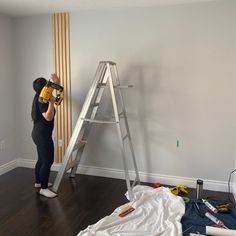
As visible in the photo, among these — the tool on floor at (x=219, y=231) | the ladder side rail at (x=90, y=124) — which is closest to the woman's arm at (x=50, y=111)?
the ladder side rail at (x=90, y=124)

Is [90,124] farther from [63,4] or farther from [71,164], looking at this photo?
[63,4]

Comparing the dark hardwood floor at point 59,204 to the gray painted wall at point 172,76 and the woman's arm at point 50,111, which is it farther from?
the woman's arm at point 50,111

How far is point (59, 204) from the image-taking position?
9.55 feet

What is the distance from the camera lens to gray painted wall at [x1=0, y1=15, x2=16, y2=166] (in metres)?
3.74

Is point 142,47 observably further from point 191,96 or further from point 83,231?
point 83,231

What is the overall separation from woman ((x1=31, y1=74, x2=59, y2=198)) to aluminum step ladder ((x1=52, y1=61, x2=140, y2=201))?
0.16m

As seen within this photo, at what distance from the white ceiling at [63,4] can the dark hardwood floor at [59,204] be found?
239 centimetres

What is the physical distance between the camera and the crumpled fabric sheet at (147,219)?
7.56 feet

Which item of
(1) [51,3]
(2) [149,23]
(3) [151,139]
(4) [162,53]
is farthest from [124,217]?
(1) [51,3]

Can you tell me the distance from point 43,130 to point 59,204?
2.94 feet

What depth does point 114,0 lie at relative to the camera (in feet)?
9.80

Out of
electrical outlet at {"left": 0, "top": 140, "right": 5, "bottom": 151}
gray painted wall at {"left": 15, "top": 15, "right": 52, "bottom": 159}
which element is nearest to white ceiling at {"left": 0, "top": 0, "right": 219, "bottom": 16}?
gray painted wall at {"left": 15, "top": 15, "right": 52, "bottom": 159}

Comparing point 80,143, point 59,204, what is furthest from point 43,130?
point 59,204

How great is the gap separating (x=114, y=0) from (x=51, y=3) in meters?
0.81
